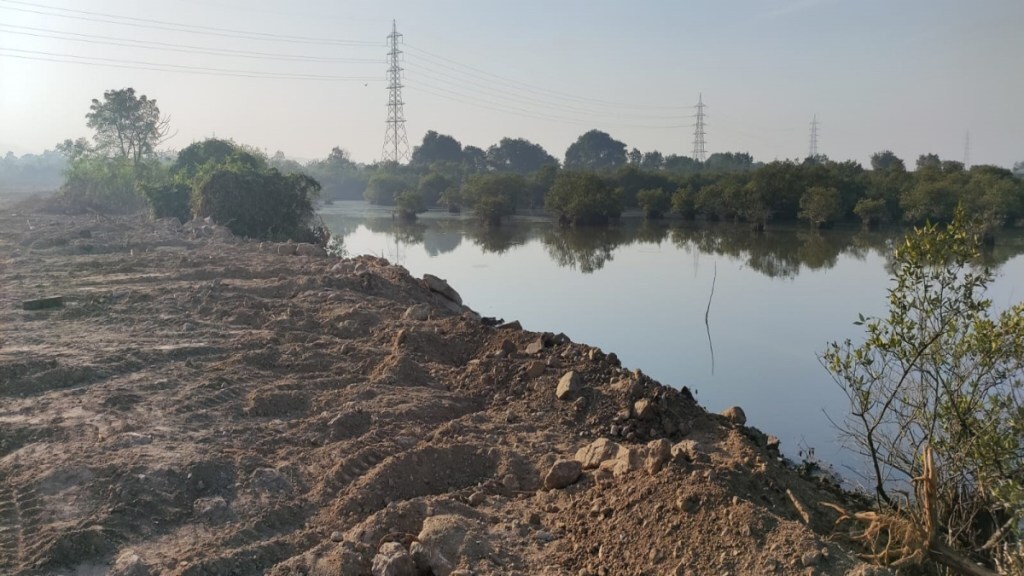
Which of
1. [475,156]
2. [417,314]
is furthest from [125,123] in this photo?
[475,156]

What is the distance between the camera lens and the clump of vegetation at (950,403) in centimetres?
392

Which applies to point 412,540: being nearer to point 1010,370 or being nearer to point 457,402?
point 457,402

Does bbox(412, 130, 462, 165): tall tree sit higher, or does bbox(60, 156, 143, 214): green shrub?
bbox(412, 130, 462, 165): tall tree

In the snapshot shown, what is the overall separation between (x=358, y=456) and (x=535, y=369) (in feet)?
8.04

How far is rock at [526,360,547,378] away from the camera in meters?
7.55

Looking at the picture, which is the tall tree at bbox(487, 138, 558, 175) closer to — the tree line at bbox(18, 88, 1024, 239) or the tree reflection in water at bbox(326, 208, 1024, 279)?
the tree line at bbox(18, 88, 1024, 239)

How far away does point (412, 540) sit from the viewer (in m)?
4.43

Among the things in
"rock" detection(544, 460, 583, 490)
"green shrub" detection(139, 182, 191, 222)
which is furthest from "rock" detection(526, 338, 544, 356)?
"green shrub" detection(139, 182, 191, 222)

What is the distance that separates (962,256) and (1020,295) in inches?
620

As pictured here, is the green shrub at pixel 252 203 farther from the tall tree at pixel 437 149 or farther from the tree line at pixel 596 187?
the tall tree at pixel 437 149

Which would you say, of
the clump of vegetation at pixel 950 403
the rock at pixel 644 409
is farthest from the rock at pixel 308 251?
the clump of vegetation at pixel 950 403

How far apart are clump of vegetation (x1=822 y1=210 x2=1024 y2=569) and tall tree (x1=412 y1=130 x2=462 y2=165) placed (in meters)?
80.6

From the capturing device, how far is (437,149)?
8431 centimetres

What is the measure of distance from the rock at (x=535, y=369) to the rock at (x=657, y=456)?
104 inches
